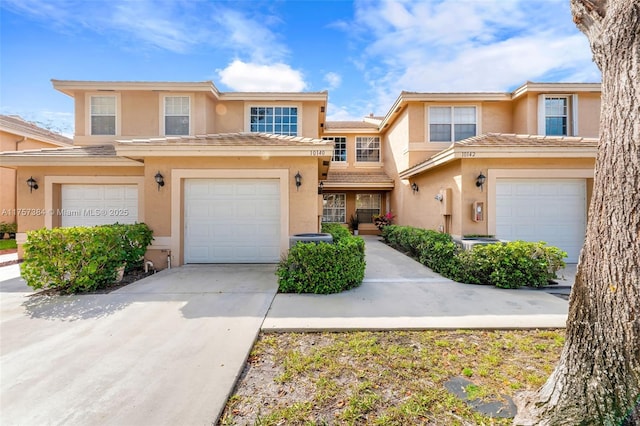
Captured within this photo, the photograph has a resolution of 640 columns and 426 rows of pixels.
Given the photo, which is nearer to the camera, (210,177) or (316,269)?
(316,269)

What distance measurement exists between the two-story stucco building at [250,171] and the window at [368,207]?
5619 mm

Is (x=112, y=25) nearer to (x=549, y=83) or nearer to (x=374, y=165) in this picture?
(x=374, y=165)

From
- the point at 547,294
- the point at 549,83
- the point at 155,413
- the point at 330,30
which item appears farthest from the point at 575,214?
the point at 155,413

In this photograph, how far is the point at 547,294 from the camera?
5.75 meters

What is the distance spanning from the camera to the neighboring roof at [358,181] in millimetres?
16062

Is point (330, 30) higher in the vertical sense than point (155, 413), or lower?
higher

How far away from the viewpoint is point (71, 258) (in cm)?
564

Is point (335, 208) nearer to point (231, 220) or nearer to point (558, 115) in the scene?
point (231, 220)

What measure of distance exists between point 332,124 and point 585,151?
1320cm

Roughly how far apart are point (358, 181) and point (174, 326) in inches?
524

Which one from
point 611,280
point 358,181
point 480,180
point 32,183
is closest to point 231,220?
point 32,183

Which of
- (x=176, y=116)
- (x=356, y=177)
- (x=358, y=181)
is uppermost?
(x=176, y=116)

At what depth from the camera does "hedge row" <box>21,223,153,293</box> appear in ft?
17.9

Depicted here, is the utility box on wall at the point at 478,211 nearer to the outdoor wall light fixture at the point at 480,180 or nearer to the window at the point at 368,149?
the outdoor wall light fixture at the point at 480,180
